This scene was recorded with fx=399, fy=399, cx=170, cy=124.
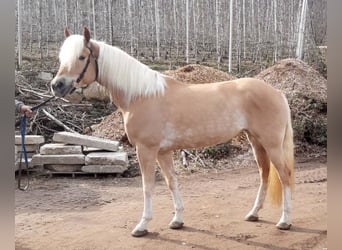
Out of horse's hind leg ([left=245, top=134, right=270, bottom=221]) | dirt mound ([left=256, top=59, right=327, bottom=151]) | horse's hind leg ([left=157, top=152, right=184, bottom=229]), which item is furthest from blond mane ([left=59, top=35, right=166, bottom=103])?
dirt mound ([left=256, top=59, right=327, bottom=151])

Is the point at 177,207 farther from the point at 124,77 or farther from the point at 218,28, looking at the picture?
the point at 218,28

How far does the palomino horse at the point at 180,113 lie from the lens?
233cm

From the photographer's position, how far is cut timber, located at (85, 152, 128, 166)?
11.5 ft

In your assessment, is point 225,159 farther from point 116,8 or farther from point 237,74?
point 116,8

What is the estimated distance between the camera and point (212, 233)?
2395mm

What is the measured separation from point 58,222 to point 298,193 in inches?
70.2

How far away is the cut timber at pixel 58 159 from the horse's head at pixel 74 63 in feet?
4.26

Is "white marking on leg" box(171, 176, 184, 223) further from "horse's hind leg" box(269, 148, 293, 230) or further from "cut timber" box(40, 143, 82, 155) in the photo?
"cut timber" box(40, 143, 82, 155)

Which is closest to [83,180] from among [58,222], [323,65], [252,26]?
[58,222]

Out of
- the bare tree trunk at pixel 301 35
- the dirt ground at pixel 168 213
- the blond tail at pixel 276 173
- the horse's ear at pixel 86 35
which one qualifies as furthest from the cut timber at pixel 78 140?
the bare tree trunk at pixel 301 35

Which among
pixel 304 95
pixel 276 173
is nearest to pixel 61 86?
pixel 276 173

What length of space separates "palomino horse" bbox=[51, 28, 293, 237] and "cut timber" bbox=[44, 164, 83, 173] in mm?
1274

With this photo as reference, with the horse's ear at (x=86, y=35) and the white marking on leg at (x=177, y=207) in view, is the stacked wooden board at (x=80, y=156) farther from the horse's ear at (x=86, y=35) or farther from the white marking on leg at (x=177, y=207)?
the horse's ear at (x=86, y=35)

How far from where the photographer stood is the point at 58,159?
340 cm
